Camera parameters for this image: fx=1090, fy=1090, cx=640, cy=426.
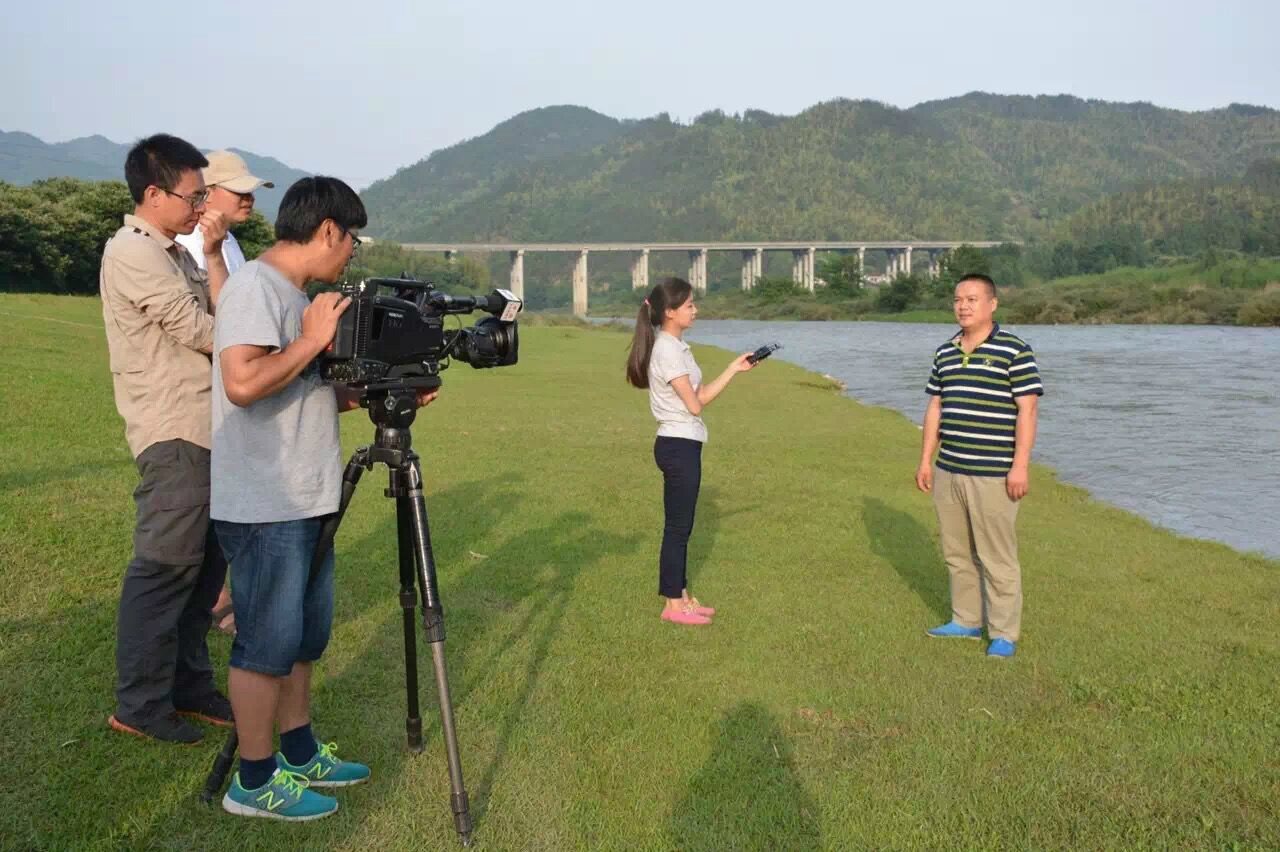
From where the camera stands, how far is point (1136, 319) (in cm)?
7156

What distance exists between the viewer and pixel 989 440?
5.52 meters

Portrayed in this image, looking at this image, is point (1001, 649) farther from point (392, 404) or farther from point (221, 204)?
point (221, 204)

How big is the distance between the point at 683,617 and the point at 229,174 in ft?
10.3

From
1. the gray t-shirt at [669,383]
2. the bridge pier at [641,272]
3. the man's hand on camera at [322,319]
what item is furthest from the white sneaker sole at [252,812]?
the bridge pier at [641,272]

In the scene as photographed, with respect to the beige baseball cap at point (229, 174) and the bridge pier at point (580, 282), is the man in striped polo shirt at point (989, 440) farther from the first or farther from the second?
the bridge pier at point (580, 282)

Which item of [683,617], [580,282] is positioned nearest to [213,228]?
[683,617]

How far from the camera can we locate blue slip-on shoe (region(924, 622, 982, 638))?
228 inches

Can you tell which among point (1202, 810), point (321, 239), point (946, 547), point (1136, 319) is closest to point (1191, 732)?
point (1202, 810)

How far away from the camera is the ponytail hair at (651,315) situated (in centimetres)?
580

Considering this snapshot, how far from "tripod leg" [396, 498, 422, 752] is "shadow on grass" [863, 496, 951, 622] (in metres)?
3.37

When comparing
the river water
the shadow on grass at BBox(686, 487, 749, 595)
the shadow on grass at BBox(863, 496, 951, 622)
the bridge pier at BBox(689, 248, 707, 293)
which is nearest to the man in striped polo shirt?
the shadow on grass at BBox(863, 496, 951, 622)

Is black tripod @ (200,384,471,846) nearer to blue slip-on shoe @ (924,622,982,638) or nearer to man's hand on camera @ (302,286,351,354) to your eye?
man's hand on camera @ (302,286,351,354)

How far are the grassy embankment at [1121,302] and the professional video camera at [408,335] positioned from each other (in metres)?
69.1

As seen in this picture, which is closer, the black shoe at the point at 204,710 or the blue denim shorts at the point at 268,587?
the blue denim shorts at the point at 268,587
